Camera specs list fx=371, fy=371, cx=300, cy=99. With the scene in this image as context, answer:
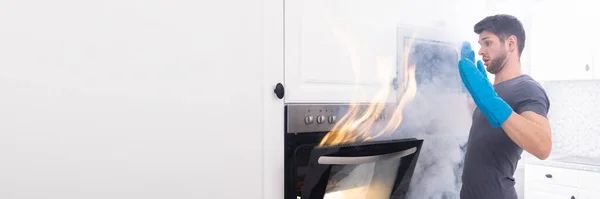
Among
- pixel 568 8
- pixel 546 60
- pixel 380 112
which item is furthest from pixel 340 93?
pixel 568 8

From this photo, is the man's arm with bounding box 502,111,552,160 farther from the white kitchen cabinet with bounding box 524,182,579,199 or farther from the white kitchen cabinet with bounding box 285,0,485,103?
the white kitchen cabinet with bounding box 524,182,579,199

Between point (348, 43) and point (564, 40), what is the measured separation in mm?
1148

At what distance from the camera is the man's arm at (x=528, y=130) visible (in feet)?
→ 3.29

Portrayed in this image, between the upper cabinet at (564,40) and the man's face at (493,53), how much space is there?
36 centimetres

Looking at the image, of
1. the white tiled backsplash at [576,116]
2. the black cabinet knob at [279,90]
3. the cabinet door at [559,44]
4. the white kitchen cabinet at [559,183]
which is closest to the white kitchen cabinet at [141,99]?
the black cabinet knob at [279,90]

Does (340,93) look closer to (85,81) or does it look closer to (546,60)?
(85,81)

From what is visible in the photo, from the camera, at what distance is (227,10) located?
0.91 metres

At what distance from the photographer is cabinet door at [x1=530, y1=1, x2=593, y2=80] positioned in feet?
4.88

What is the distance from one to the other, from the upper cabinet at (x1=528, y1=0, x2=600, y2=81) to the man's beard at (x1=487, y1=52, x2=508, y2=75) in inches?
14.9

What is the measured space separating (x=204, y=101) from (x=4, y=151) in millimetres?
382

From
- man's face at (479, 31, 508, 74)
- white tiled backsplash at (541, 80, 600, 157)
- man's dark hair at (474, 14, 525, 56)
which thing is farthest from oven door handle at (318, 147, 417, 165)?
white tiled backsplash at (541, 80, 600, 157)

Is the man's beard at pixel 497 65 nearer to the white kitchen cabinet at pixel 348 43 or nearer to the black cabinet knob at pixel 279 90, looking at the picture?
the white kitchen cabinet at pixel 348 43

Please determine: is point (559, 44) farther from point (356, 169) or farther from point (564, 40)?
point (356, 169)

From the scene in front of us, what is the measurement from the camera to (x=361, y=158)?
1033mm
